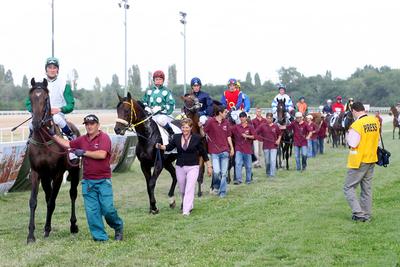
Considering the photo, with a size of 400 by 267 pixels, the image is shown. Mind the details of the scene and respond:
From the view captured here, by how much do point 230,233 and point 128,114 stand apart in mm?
3267

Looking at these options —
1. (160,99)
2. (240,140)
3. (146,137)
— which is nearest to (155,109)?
(160,99)

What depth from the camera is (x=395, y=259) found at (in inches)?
303

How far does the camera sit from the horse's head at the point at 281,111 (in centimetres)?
2091

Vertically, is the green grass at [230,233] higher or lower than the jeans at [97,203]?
lower

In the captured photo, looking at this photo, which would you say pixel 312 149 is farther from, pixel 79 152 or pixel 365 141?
pixel 79 152

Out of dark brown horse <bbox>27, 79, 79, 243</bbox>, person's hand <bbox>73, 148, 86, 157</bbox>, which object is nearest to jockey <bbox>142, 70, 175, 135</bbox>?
dark brown horse <bbox>27, 79, 79, 243</bbox>

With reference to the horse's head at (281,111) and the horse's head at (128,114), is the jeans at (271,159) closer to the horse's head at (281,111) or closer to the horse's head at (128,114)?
the horse's head at (281,111)

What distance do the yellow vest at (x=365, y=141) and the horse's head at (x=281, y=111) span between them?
34.9 feet

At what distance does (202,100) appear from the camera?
14.4 metres

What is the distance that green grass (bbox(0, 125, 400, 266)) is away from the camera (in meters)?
7.92

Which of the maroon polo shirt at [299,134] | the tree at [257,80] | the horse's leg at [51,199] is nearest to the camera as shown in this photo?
the horse's leg at [51,199]

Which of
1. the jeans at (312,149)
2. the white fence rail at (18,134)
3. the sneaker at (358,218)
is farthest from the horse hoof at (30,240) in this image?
the jeans at (312,149)

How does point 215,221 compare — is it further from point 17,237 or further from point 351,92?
point 351,92

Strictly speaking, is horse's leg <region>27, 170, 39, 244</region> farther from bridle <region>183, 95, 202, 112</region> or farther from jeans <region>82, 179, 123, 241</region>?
bridle <region>183, 95, 202, 112</region>
